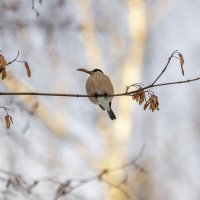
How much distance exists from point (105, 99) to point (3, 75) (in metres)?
1.44

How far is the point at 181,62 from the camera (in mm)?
1938

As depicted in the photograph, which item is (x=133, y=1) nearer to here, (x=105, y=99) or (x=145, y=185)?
(x=145, y=185)

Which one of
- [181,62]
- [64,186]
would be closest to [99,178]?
[64,186]

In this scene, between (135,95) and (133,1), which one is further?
(133,1)

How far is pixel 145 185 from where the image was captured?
16.7 feet

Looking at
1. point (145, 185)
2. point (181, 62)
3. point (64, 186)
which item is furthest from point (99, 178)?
point (145, 185)

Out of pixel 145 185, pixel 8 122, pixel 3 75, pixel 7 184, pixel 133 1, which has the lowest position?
pixel 145 185

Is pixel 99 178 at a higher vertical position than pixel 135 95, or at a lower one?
lower

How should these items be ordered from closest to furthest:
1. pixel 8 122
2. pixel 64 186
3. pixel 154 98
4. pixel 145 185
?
1. pixel 8 122
2. pixel 154 98
3. pixel 64 186
4. pixel 145 185

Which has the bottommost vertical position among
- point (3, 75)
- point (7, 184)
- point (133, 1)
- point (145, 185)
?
point (145, 185)

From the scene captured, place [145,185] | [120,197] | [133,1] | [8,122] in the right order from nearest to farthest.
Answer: [8,122] < [120,197] < [145,185] < [133,1]

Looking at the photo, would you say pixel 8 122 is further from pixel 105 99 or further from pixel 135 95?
pixel 105 99

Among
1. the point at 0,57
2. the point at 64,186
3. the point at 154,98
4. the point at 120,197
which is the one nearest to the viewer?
the point at 0,57

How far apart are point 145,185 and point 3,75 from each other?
135 inches
